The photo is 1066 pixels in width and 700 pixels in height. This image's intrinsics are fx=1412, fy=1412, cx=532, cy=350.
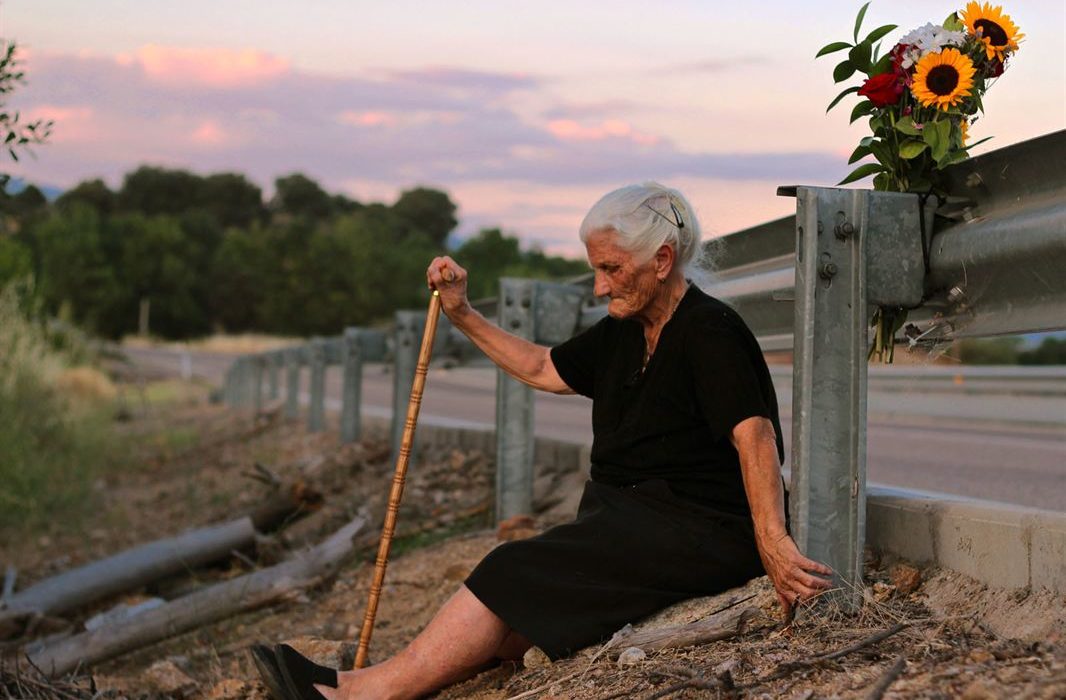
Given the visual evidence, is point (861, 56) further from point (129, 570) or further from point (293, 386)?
point (293, 386)

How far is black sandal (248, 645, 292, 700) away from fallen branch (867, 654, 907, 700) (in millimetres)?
1970

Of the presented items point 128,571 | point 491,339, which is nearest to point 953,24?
point 491,339

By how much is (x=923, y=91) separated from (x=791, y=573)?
135 cm

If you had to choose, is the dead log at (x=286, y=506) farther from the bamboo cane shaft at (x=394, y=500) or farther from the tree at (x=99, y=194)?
the tree at (x=99, y=194)

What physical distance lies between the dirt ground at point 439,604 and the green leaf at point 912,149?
1.15m

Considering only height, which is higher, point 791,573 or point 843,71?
point 843,71

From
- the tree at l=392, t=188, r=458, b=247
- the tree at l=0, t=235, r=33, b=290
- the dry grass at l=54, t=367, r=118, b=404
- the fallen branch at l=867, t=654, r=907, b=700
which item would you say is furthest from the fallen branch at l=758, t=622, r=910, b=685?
the tree at l=392, t=188, r=458, b=247

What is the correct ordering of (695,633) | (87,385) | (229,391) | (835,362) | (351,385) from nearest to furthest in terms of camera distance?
(695,633)
(835,362)
(351,385)
(229,391)
(87,385)

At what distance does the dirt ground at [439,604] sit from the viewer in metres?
3.26

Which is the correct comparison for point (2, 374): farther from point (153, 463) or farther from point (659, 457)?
point (659, 457)

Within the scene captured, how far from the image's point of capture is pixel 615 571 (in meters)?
4.13

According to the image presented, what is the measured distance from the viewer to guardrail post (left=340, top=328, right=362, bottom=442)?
36.5ft

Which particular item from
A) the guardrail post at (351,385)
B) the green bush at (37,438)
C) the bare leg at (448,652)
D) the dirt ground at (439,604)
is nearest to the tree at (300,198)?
the green bush at (37,438)

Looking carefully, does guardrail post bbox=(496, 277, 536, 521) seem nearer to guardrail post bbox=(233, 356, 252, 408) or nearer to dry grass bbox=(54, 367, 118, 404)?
guardrail post bbox=(233, 356, 252, 408)
